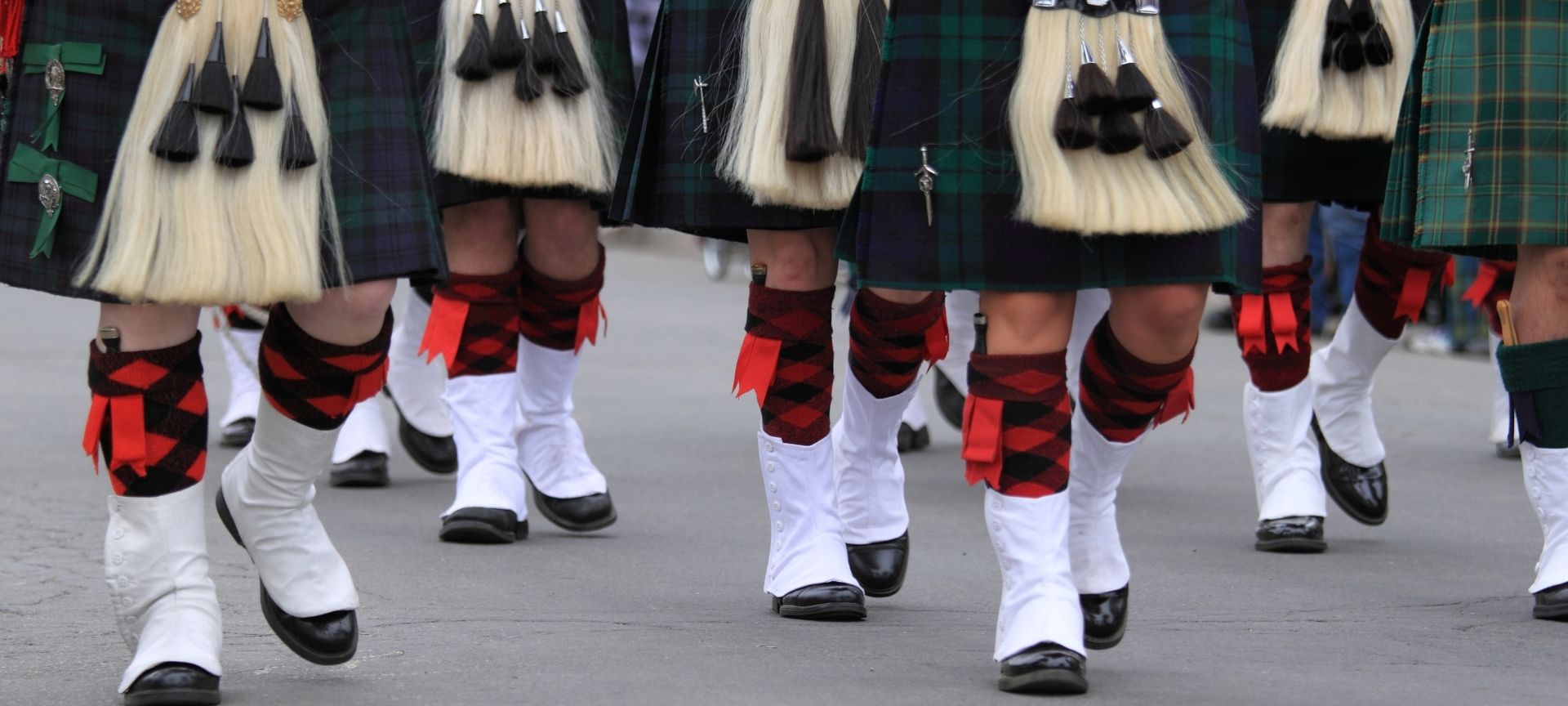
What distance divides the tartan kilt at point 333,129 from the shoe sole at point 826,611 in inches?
40.6

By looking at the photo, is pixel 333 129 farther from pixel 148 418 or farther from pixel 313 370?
pixel 148 418

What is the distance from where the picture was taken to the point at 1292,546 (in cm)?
457

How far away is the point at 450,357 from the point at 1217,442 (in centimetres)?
314

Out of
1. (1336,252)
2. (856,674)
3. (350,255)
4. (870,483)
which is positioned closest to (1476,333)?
(1336,252)

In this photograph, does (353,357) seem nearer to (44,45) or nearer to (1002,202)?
(44,45)

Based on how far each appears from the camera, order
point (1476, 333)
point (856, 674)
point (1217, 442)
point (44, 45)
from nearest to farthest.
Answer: point (44, 45)
point (856, 674)
point (1217, 442)
point (1476, 333)

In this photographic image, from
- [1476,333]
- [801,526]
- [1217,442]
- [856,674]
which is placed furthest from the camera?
[1476,333]

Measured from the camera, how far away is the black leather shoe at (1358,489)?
4.78 m

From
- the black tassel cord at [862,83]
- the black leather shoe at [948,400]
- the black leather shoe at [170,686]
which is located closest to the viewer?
the black leather shoe at [170,686]

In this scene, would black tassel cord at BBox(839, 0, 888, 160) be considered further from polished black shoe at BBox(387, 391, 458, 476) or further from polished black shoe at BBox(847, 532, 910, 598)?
polished black shoe at BBox(387, 391, 458, 476)

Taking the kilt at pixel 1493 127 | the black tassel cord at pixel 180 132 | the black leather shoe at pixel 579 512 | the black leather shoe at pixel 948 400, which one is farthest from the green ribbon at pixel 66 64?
the black leather shoe at pixel 948 400

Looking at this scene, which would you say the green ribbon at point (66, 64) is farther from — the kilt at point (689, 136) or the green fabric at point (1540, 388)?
the green fabric at point (1540, 388)

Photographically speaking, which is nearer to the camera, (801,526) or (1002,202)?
(1002,202)

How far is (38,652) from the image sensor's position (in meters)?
3.34
